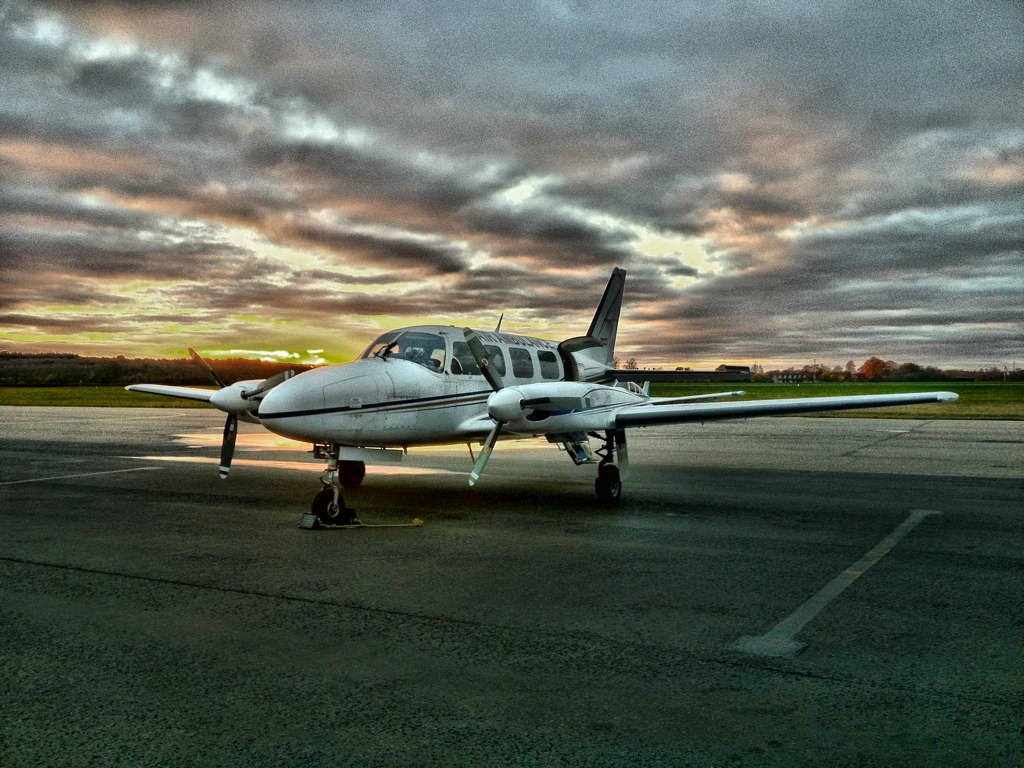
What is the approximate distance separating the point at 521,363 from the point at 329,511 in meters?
5.69

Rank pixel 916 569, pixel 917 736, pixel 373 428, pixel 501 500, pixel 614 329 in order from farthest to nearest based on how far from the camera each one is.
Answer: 1. pixel 614 329
2. pixel 501 500
3. pixel 373 428
4. pixel 916 569
5. pixel 917 736

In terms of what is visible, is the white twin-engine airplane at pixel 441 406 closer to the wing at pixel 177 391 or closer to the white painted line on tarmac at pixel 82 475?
the wing at pixel 177 391

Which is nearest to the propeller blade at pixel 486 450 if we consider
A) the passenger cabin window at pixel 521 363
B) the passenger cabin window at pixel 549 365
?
the passenger cabin window at pixel 521 363

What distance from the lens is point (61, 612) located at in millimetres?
6809

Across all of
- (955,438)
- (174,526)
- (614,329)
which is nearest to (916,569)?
(174,526)

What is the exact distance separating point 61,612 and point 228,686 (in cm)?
277

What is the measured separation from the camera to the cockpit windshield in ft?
43.7

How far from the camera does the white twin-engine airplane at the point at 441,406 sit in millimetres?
11391

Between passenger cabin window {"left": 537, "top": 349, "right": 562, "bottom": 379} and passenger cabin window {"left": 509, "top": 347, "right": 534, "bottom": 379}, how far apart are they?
44cm

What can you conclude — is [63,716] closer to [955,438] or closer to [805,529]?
[805,529]

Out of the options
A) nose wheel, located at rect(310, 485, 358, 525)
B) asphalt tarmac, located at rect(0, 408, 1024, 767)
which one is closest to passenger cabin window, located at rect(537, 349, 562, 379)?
asphalt tarmac, located at rect(0, 408, 1024, 767)

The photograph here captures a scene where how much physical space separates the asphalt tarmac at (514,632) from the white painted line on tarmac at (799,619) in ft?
0.11

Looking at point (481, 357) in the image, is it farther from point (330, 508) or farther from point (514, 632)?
point (514, 632)

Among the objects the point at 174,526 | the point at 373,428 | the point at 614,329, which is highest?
the point at 614,329
